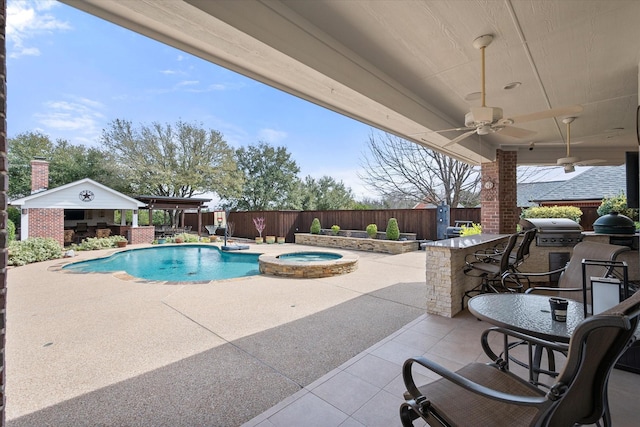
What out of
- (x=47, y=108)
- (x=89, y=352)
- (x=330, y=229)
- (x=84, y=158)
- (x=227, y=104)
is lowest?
(x=89, y=352)

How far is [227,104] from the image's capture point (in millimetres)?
23266

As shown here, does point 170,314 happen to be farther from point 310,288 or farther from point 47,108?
point 47,108

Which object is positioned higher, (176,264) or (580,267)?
(580,267)

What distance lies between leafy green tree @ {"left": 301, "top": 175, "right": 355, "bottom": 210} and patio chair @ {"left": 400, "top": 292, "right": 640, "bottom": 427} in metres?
22.3

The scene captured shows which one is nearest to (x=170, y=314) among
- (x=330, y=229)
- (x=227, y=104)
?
(x=330, y=229)

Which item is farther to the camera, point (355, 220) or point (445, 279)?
point (355, 220)

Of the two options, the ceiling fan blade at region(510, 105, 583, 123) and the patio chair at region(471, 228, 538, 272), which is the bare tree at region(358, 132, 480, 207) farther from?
the ceiling fan blade at region(510, 105, 583, 123)

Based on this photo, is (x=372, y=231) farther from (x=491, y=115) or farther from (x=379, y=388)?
(x=379, y=388)

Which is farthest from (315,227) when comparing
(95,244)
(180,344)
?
(180,344)

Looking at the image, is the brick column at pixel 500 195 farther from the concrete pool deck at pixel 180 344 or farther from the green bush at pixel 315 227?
the green bush at pixel 315 227

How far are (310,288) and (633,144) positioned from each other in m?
8.14

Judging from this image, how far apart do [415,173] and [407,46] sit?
473 inches

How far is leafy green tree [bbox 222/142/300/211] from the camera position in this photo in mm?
23266

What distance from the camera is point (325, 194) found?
2456 cm
